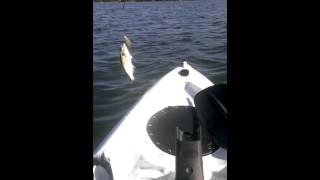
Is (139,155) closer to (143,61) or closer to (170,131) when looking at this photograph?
(170,131)

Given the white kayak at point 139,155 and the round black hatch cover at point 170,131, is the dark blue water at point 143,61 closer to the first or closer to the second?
the white kayak at point 139,155

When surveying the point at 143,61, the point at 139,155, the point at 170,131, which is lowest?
the point at 143,61

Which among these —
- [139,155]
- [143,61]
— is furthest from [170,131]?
[143,61]

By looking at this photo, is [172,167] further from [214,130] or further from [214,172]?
[214,130]

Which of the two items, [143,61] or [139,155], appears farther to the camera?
[143,61]

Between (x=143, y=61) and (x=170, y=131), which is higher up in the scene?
(x=170, y=131)

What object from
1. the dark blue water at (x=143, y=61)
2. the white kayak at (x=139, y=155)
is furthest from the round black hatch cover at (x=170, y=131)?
the dark blue water at (x=143, y=61)

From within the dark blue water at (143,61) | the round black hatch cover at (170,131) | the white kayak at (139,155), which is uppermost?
the round black hatch cover at (170,131)

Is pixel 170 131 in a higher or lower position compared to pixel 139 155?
higher

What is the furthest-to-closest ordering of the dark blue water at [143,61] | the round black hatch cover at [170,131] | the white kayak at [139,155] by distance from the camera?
the dark blue water at [143,61]
the round black hatch cover at [170,131]
the white kayak at [139,155]
